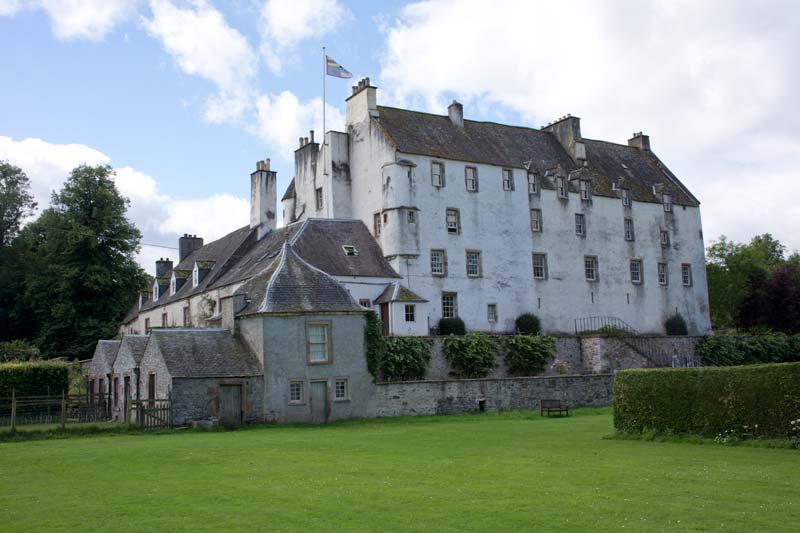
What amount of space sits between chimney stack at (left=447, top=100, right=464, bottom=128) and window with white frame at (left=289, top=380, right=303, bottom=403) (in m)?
23.5

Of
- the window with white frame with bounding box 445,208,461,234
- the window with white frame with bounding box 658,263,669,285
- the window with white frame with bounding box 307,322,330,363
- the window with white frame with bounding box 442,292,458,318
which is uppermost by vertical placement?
the window with white frame with bounding box 445,208,461,234

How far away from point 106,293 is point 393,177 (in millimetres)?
25920

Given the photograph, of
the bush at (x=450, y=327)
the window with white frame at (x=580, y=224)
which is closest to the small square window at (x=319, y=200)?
the bush at (x=450, y=327)

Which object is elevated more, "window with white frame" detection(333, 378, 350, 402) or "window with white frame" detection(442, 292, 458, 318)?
"window with white frame" detection(442, 292, 458, 318)

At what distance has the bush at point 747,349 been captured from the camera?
50688 millimetres

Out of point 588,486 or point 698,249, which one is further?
point 698,249

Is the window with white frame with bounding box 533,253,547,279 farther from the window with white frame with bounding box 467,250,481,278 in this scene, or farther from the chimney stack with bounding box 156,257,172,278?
the chimney stack with bounding box 156,257,172,278

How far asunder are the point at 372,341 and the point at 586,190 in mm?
23867

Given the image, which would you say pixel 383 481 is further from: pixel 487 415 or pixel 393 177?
pixel 393 177

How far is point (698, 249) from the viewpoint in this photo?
59281 millimetres

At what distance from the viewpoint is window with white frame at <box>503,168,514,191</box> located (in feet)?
163

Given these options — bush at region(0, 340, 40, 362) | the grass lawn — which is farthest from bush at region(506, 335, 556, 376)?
→ bush at region(0, 340, 40, 362)

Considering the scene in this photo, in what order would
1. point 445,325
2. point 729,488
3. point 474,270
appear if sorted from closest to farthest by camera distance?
point 729,488, point 445,325, point 474,270

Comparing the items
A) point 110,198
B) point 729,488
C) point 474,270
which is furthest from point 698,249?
point 729,488
